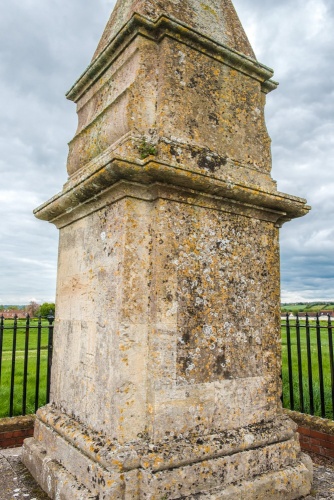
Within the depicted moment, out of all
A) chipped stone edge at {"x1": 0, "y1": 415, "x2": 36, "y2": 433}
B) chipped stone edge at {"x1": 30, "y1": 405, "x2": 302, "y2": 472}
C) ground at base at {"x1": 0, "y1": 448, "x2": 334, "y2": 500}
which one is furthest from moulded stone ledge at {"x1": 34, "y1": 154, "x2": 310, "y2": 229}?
chipped stone edge at {"x1": 0, "y1": 415, "x2": 36, "y2": 433}

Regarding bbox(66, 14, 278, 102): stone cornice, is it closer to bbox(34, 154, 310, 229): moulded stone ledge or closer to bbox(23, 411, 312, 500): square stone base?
bbox(34, 154, 310, 229): moulded stone ledge

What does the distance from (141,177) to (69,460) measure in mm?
2047

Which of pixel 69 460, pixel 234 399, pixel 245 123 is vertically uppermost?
pixel 245 123

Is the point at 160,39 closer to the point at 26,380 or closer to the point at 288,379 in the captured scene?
the point at 26,380

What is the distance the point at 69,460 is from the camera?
103 inches

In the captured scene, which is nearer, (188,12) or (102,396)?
(102,396)

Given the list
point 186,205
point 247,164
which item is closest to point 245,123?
point 247,164

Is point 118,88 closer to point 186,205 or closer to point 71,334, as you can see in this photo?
point 186,205

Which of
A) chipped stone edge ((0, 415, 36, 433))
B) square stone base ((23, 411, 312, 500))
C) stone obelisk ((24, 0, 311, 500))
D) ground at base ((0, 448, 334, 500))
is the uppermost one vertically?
stone obelisk ((24, 0, 311, 500))

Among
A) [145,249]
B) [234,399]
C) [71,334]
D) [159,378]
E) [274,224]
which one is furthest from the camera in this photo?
[274,224]

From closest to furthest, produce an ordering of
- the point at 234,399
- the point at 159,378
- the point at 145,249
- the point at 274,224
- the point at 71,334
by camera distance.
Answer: the point at 159,378, the point at 145,249, the point at 234,399, the point at 71,334, the point at 274,224

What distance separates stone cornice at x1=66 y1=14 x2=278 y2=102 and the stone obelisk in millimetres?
13

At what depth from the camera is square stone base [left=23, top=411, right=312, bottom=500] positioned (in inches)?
85.4

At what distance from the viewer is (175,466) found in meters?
2.24
